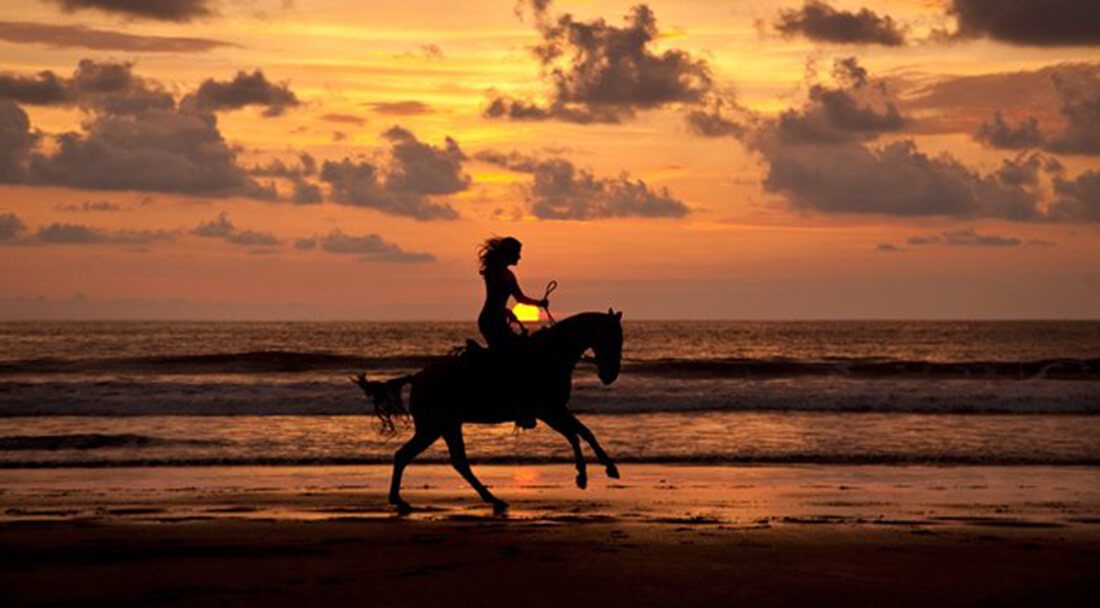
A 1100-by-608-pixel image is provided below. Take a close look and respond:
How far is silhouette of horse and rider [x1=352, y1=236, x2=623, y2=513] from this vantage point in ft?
43.0

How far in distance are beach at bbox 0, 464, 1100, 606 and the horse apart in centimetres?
64

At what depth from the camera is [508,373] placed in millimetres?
13328

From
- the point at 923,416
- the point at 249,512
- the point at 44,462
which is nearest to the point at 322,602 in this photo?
the point at 249,512

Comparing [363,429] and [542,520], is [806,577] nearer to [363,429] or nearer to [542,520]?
[542,520]

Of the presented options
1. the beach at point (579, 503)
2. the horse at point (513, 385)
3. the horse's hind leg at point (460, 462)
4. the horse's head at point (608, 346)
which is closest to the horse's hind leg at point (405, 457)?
the horse at point (513, 385)

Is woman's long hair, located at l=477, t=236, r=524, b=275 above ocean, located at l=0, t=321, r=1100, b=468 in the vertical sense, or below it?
above

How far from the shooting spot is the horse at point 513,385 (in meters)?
13.2

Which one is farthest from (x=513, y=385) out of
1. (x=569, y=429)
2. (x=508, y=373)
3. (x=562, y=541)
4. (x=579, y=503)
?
(x=562, y=541)

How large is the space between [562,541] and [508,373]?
8.93 feet

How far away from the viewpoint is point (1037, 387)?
34.9m

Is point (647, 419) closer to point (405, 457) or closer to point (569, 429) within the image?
point (405, 457)

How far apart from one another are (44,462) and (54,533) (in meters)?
8.56

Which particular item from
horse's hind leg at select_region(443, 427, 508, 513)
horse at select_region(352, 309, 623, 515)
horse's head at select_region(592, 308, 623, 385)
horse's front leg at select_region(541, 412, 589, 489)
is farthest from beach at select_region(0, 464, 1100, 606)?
horse's head at select_region(592, 308, 623, 385)

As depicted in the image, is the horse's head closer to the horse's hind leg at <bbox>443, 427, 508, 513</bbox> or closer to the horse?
the horse
